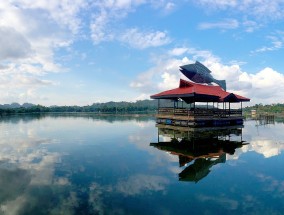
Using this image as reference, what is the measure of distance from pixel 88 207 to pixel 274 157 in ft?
47.1

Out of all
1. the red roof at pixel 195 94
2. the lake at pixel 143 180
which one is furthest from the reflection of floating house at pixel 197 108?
the lake at pixel 143 180

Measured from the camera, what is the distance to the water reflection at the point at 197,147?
577 inches

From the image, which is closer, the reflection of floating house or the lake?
the lake

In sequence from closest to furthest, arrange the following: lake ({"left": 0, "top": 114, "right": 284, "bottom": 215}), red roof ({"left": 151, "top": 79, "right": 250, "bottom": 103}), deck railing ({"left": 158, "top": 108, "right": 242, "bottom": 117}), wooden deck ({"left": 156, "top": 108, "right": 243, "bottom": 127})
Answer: lake ({"left": 0, "top": 114, "right": 284, "bottom": 215})
wooden deck ({"left": 156, "top": 108, "right": 243, "bottom": 127})
deck railing ({"left": 158, "top": 108, "right": 242, "bottom": 117})
red roof ({"left": 151, "top": 79, "right": 250, "bottom": 103})

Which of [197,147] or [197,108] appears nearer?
[197,147]

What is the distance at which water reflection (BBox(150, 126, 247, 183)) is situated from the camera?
48.1ft

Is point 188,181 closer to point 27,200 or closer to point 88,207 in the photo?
point 88,207

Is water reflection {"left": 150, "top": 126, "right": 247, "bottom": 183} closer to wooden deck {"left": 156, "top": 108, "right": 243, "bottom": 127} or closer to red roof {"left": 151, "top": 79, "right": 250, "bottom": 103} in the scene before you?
wooden deck {"left": 156, "top": 108, "right": 243, "bottom": 127}

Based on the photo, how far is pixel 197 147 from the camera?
21578 millimetres

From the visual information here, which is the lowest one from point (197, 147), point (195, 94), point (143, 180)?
point (143, 180)

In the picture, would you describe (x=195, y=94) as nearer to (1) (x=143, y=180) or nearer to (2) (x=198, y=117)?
(2) (x=198, y=117)

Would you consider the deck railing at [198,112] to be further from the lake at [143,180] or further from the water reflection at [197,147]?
the lake at [143,180]

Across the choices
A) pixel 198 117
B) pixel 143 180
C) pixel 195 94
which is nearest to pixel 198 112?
pixel 198 117

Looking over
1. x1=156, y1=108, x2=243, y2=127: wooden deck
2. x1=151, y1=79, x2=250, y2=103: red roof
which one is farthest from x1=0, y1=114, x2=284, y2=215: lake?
x1=151, y1=79, x2=250, y2=103: red roof
